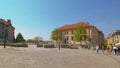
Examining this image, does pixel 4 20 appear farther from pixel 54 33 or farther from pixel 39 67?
pixel 39 67

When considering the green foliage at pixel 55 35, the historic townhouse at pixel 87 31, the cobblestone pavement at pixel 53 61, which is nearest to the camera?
the cobblestone pavement at pixel 53 61

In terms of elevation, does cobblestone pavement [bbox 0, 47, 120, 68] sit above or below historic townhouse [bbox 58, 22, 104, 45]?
below

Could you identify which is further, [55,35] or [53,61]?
[55,35]

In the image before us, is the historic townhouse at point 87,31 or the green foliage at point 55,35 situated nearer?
the historic townhouse at point 87,31

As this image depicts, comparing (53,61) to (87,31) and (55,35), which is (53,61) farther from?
(55,35)

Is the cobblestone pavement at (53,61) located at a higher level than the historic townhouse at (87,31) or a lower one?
lower

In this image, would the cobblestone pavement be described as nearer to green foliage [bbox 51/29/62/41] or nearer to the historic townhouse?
the historic townhouse

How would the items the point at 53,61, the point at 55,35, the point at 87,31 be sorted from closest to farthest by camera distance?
the point at 53,61, the point at 87,31, the point at 55,35

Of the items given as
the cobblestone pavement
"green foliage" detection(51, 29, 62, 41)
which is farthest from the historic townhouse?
the cobblestone pavement

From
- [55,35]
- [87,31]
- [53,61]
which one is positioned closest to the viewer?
[53,61]

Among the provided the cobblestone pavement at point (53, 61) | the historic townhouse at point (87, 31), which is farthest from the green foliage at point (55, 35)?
the cobblestone pavement at point (53, 61)

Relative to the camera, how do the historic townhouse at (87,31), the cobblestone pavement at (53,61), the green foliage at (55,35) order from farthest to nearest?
the green foliage at (55,35) < the historic townhouse at (87,31) < the cobblestone pavement at (53,61)

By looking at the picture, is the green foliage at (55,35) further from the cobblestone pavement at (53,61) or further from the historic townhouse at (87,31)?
the cobblestone pavement at (53,61)

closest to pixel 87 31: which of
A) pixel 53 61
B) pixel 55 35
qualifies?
pixel 55 35
